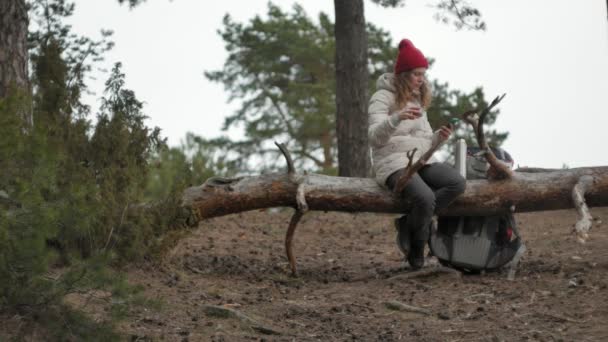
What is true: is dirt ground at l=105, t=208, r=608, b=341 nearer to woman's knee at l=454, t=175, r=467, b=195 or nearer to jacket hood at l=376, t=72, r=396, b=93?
woman's knee at l=454, t=175, r=467, b=195

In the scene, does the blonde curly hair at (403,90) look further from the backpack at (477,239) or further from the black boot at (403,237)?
the black boot at (403,237)

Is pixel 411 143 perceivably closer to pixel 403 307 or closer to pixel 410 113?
pixel 410 113

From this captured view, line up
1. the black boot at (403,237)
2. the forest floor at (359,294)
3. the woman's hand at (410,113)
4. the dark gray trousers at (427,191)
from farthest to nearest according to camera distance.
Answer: the black boot at (403,237), the dark gray trousers at (427,191), the woman's hand at (410,113), the forest floor at (359,294)

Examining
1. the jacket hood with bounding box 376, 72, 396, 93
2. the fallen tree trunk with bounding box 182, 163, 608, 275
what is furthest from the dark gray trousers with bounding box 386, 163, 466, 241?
the jacket hood with bounding box 376, 72, 396, 93

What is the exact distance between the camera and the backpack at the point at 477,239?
770 centimetres

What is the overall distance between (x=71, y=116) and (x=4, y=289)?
3.38 m

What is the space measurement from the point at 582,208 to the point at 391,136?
1.69 meters

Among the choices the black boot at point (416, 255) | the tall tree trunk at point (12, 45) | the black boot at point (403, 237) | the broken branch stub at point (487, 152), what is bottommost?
the black boot at point (416, 255)

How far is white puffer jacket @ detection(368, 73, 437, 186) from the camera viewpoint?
7.47 metres

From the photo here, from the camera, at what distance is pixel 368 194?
25.6 ft

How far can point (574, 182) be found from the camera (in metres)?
7.86

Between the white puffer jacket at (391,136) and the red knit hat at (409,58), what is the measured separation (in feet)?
0.61

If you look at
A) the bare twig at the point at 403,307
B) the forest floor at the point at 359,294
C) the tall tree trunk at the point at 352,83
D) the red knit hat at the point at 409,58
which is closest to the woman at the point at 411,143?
the red knit hat at the point at 409,58

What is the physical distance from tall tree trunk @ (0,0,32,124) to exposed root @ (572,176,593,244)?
479 cm
